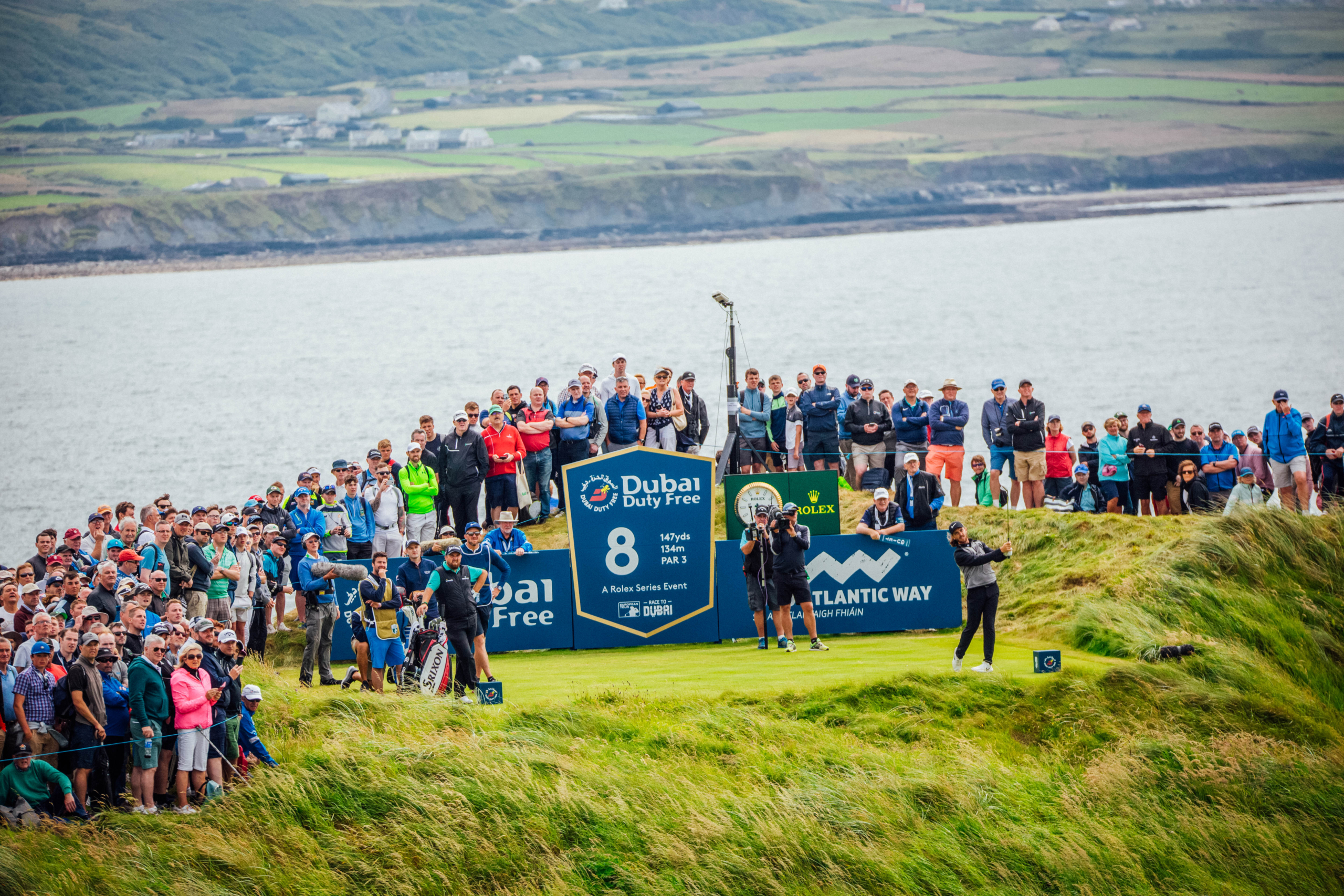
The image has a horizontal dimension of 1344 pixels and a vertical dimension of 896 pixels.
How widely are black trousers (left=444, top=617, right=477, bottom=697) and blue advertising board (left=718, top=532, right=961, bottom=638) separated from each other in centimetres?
424

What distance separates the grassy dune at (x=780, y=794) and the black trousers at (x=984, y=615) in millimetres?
405

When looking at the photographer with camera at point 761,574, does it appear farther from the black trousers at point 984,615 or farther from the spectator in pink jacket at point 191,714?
the spectator in pink jacket at point 191,714

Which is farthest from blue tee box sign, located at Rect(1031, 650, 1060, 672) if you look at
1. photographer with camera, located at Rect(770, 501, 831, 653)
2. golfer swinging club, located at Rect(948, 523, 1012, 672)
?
photographer with camera, located at Rect(770, 501, 831, 653)

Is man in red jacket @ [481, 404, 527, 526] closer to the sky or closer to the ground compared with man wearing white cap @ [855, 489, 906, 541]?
closer to the sky

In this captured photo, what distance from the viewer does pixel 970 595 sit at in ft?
53.1

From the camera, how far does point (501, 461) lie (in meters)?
20.5

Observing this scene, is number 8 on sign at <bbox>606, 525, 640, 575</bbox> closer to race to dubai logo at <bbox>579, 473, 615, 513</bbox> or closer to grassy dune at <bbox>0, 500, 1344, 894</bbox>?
race to dubai logo at <bbox>579, 473, 615, 513</bbox>

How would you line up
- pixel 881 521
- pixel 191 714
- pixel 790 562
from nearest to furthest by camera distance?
pixel 191 714 < pixel 790 562 < pixel 881 521

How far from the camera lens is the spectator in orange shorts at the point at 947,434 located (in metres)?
21.9

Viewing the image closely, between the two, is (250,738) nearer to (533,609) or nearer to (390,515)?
(533,609)

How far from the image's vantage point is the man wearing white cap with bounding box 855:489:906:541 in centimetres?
1809

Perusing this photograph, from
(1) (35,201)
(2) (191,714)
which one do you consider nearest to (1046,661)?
(2) (191,714)

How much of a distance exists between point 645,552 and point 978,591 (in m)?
4.85

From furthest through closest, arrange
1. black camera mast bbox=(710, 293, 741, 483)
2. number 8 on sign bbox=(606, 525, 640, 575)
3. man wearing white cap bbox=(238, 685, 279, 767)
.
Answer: black camera mast bbox=(710, 293, 741, 483), number 8 on sign bbox=(606, 525, 640, 575), man wearing white cap bbox=(238, 685, 279, 767)
